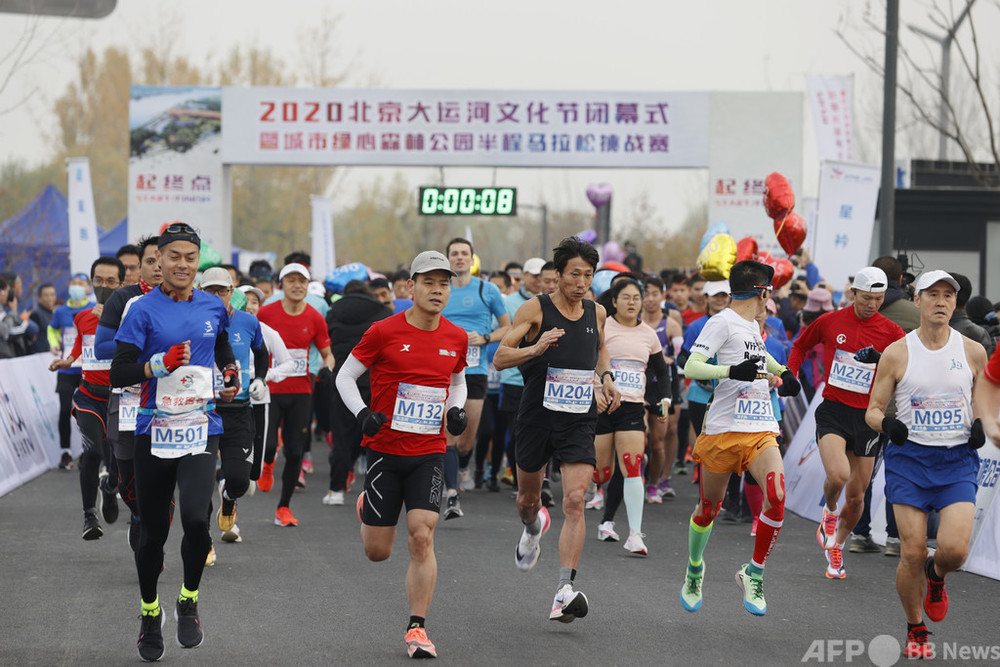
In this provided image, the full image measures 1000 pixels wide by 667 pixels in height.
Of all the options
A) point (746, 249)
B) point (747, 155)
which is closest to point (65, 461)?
point (746, 249)

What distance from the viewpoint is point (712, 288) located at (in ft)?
39.2

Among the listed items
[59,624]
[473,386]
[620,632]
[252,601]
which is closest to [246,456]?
[252,601]

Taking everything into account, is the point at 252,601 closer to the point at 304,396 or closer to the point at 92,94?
the point at 304,396

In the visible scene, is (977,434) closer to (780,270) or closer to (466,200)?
(780,270)

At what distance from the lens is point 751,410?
7.95m

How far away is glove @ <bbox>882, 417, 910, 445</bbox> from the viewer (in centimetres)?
680

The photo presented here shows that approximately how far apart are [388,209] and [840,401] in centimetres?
6168

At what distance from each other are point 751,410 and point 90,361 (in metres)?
5.11

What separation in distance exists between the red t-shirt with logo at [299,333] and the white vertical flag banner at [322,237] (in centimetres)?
1656

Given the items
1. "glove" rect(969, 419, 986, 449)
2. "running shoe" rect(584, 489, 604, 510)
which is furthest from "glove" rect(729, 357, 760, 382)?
"running shoe" rect(584, 489, 604, 510)

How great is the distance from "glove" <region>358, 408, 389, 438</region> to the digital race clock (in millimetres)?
17676

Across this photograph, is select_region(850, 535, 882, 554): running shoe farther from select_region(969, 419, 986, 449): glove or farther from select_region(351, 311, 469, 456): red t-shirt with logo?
select_region(351, 311, 469, 456): red t-shirt with logo

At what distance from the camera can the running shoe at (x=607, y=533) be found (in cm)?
1084

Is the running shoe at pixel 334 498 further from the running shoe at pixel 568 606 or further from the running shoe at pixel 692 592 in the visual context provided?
the running shoe at pixel 568 606
